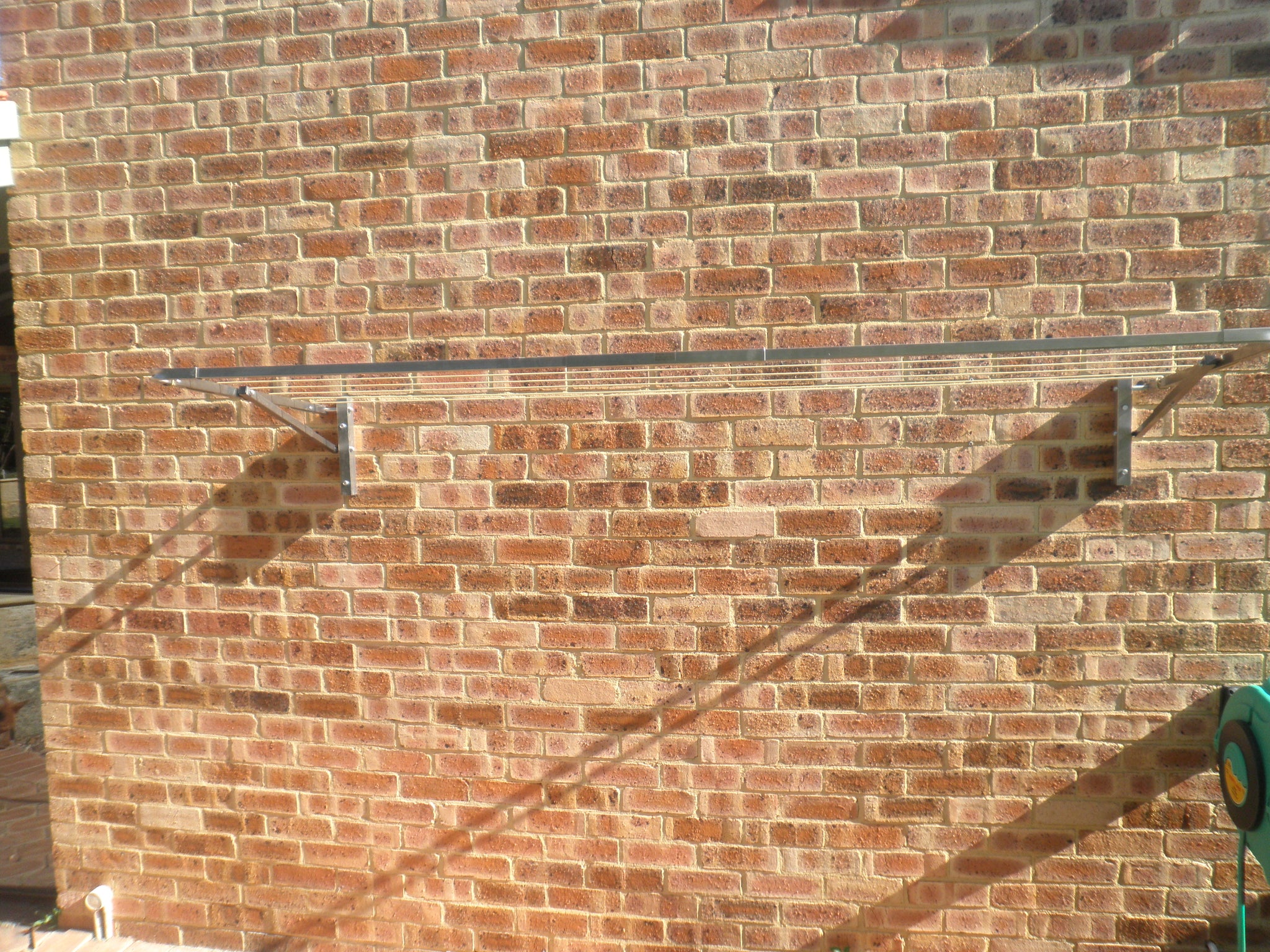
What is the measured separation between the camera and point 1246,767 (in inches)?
64.2

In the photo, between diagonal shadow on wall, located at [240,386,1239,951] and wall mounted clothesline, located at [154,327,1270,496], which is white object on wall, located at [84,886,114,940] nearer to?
diagonal shadow on wall, located at [240,386,1239,951]

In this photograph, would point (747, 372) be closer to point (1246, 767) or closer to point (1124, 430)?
point (1124, 430)

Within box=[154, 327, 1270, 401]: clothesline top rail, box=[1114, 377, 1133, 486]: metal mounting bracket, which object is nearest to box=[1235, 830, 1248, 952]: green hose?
box=[1114, 377, 1133, 486]: metal mounting bracket

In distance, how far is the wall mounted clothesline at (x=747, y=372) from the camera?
5.10ft

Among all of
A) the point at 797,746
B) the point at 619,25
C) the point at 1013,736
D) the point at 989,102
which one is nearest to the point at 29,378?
the point at 619,25

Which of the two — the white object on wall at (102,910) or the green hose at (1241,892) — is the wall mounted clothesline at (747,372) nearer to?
the green hose at (1241,892)

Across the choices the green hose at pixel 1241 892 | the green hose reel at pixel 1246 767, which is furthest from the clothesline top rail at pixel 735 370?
the green hose at pixel 1241 892

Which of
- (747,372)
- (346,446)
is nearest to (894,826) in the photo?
(747,372)

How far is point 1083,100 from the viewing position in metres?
1.82

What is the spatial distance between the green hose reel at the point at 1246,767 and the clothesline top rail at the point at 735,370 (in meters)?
0.78

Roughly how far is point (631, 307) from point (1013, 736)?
1520 millimetres

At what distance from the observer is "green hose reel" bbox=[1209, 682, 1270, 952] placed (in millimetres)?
1604

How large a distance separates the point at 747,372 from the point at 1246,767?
1.44 meters

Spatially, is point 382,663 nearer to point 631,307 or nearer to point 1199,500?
point 631,307
